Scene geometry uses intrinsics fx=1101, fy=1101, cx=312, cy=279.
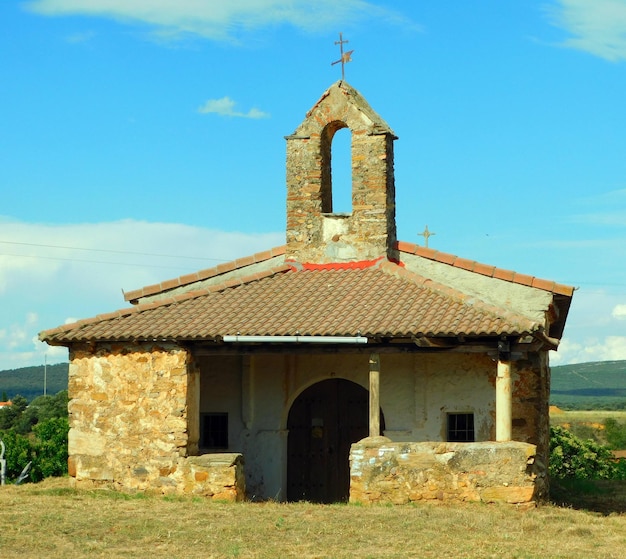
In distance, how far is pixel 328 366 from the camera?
17.7 m

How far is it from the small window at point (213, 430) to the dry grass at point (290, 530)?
2497 millimetres

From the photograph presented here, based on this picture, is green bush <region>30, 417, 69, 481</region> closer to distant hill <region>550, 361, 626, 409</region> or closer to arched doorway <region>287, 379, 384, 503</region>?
arched doorway <region>287, 379, 384, 503</region>

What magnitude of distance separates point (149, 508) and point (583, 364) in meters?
121

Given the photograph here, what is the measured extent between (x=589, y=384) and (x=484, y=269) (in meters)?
106

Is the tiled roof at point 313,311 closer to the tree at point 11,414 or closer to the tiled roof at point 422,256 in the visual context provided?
the tiled roof at point 422,256

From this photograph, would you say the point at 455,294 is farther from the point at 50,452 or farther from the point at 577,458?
the point at 577,458

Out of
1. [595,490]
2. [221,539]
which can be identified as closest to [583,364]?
[595,490]

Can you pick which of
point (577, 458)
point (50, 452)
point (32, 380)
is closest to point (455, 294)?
point (50, 452)

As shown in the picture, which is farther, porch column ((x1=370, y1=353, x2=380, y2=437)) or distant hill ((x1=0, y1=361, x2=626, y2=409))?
distant hill ((x1=0, y1=361, x2=626, y2=409))

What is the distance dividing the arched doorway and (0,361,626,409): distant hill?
66.2 meters

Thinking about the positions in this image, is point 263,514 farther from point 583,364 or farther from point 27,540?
point 583,364

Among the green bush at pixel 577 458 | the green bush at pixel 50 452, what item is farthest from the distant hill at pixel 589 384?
the green bush at pixel 50 452

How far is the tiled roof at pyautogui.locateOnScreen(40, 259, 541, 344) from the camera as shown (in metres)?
15.6

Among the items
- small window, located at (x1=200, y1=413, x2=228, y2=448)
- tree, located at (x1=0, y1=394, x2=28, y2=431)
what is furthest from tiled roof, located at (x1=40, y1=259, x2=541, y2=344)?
tree, located at (x1=0, y1=394, x2=28, y2=431)
